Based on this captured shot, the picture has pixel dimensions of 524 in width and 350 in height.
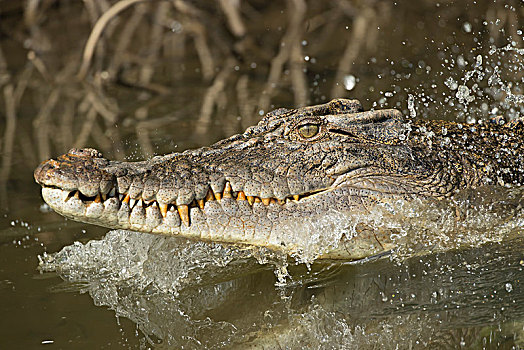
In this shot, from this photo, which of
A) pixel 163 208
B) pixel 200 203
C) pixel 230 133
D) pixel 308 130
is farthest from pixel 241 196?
pixel 230 133

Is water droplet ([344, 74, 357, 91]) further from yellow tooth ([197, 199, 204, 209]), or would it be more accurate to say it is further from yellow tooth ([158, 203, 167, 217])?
yellow tooth ([158, 203, 167, 217])

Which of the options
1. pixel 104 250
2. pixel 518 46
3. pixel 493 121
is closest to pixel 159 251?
pixel 104 250

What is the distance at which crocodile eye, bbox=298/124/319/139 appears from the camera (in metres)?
3.63

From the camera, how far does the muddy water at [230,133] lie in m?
3.38

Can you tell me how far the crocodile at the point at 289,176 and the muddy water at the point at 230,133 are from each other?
22 centimetres

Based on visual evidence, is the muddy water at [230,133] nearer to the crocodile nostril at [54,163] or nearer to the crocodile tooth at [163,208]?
the crocodile tooth at [163,208]

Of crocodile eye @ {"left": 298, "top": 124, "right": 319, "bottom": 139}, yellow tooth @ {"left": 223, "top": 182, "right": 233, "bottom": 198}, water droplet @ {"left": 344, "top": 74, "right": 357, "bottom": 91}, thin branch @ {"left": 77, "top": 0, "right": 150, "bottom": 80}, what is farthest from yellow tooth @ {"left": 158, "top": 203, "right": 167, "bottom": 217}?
thin branch @ {"left": 77, "top": 0, "right": 150, "bottom": 80}

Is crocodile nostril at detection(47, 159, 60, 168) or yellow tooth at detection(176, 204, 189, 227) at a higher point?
crocodile nostril at detection(47, 159, 60, 168)

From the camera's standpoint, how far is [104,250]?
13.4 ft

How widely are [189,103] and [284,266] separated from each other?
14.4 feet

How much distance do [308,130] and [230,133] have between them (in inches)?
118

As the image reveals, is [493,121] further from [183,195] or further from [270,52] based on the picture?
[270,52]

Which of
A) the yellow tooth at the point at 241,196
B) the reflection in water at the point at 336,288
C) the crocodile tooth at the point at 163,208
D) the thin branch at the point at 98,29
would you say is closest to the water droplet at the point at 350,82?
the thin branch at the point at 98,29

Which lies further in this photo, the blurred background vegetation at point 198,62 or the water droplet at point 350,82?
the water droplet at point 350,82
